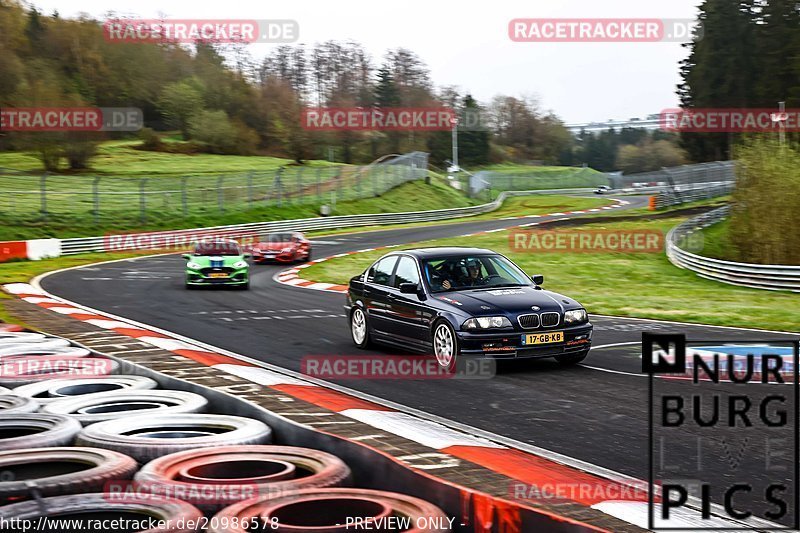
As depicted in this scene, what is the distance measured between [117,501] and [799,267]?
24.0 metres

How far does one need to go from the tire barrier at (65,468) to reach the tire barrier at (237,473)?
17 cm

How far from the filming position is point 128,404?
23.7ft

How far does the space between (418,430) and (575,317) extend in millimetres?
4460

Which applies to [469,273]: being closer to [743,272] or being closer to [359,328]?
[359,328]

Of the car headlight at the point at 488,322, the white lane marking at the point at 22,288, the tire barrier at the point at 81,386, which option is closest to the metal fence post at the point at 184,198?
the white lane marking at the point at 22,288

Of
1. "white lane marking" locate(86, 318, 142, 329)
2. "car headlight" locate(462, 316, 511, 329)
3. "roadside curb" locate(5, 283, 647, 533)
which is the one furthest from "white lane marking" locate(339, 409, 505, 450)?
"white lane marking" locate(86, 318, 142, 329)

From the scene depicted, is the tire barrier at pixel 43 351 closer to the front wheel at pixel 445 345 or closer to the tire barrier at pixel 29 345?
the tire barrier at pixel 29 345

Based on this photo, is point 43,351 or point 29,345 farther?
point 29,345

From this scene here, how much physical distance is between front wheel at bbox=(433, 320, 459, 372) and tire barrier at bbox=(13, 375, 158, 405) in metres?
3.61

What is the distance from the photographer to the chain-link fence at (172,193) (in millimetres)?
44281

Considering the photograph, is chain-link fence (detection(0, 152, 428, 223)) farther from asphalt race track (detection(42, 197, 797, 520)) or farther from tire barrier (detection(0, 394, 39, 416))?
tire barrier (detection(0, 394, 39, 416))

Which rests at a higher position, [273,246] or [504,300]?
[504,300]

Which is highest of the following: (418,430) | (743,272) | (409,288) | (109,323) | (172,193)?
(172,193)

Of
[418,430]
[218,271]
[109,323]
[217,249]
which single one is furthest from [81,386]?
[217,249]
